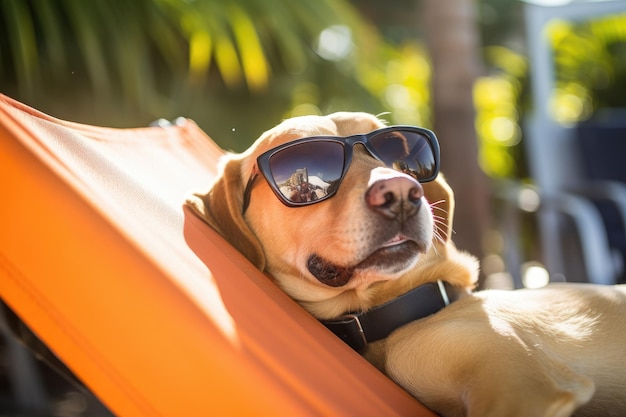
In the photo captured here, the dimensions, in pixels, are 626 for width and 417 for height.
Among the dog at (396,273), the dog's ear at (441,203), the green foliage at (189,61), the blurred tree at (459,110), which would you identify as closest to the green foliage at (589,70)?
the green foliage at (189,61)

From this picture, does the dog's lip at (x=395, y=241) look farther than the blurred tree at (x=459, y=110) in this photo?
No

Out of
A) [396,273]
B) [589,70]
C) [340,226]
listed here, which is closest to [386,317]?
[396,273]

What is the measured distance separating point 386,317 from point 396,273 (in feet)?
0.38

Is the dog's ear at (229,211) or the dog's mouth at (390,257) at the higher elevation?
the dog's ear at (229,211)

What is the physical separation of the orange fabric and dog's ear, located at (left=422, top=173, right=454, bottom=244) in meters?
0.66

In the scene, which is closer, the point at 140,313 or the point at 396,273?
the point at 140,313

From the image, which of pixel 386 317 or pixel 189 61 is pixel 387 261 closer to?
pixel 386 317

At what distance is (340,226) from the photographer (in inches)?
73.0

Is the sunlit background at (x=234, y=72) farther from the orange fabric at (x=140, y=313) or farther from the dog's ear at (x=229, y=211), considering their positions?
A: the orange fabric at (x=140, y=313)

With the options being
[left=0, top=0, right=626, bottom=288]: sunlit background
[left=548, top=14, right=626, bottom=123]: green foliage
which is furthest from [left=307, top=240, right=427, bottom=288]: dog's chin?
[left=548, top=14, right=626, bottom=123]: green foliage

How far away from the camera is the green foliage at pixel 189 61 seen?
168 inches

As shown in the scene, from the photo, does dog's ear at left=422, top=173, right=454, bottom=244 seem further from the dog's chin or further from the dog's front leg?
the dog's front leg

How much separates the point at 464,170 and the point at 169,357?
4188mm

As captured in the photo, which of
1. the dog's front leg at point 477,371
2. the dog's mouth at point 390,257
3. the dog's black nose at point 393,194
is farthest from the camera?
the dog's mouth at point 390,257
